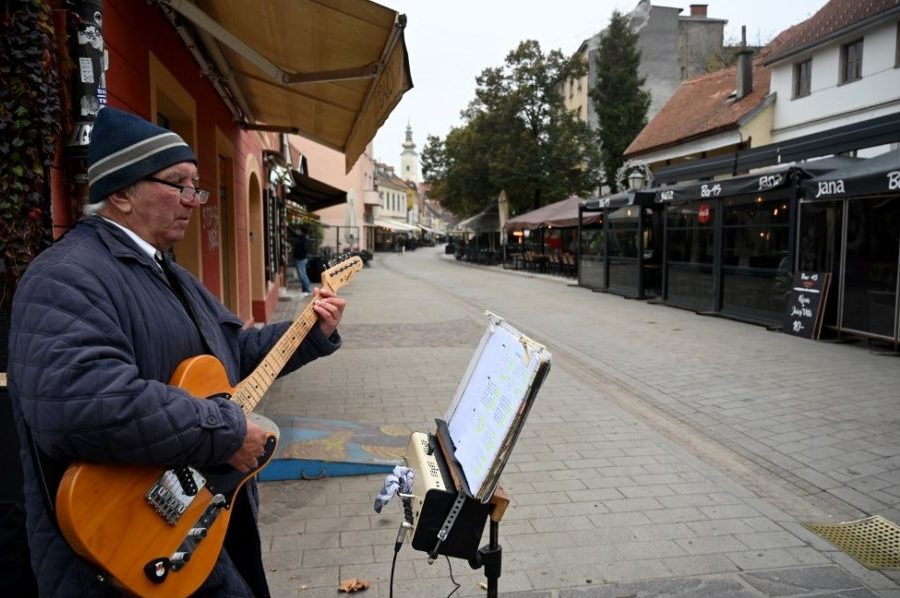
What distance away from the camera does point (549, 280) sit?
72.6ft

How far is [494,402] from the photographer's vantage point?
78.5 inches

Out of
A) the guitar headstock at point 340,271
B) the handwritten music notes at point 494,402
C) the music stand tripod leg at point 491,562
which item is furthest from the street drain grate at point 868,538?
the guitar headstock at point 340,271

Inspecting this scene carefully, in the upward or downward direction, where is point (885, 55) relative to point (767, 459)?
upward

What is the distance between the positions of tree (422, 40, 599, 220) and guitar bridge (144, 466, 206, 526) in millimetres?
30372

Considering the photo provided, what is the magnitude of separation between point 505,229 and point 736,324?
54.9 ft

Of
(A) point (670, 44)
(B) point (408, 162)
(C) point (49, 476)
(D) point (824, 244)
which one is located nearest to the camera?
(C) point (49, 476)

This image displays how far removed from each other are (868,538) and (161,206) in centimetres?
388

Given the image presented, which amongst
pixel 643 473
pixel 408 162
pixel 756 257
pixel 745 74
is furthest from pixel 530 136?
pixel 408 162

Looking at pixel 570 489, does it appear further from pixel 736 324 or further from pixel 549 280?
pixel 549 280

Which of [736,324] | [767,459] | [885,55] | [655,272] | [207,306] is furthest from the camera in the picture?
[885,55]

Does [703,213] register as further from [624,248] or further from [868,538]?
[868,538]

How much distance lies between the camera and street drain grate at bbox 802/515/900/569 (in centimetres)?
322

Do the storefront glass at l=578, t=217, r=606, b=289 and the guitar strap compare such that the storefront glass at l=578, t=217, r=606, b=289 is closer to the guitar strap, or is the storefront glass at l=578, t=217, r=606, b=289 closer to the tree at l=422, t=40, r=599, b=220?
the tree at l=422, t=40, r=599, b=220

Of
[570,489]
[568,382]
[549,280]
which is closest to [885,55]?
[549,280]
